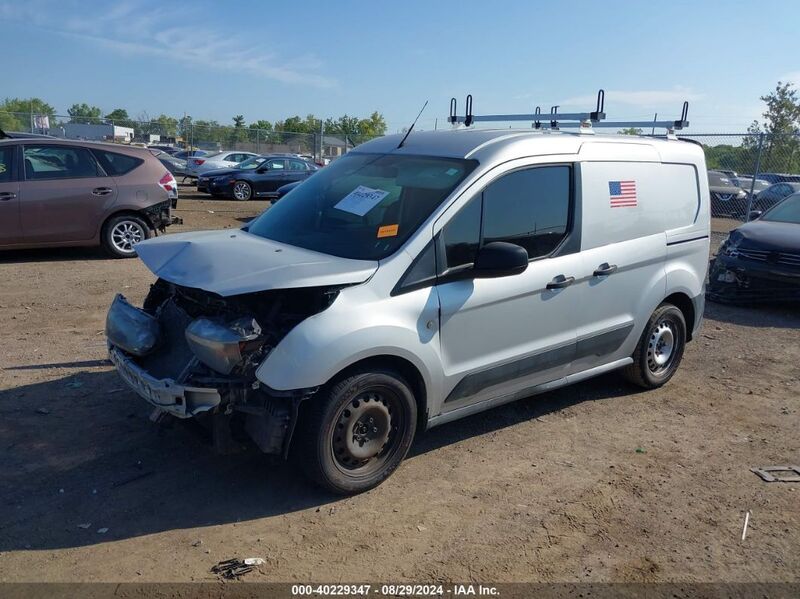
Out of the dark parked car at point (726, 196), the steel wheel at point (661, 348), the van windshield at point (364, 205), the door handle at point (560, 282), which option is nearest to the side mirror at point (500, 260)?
the van windshield at point (364, 205)

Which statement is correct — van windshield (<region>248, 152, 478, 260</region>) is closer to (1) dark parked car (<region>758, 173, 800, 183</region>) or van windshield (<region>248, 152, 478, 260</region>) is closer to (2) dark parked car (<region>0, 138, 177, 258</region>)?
(2) dark parked car (<region>0, 138, 177, 258</region>)

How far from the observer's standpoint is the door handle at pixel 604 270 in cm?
512

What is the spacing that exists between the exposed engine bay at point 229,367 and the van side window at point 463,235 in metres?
0.80

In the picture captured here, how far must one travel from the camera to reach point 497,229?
15.0 feet

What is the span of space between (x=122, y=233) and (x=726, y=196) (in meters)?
19.4

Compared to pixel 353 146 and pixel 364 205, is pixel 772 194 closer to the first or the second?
pixel 353 146

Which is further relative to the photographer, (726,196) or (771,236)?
(726,196)

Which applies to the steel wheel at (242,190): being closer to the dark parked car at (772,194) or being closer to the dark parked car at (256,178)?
the dark parked car at (256,178)

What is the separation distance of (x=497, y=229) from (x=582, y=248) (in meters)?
0.82

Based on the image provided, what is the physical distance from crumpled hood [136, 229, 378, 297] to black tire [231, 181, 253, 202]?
17.5 meters

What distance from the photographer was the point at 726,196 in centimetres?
2327

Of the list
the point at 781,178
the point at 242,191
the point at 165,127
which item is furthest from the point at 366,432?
the point at 165,127

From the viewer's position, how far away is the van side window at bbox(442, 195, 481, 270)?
433cm

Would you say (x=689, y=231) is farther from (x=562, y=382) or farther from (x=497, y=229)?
(x=497, y=229)
